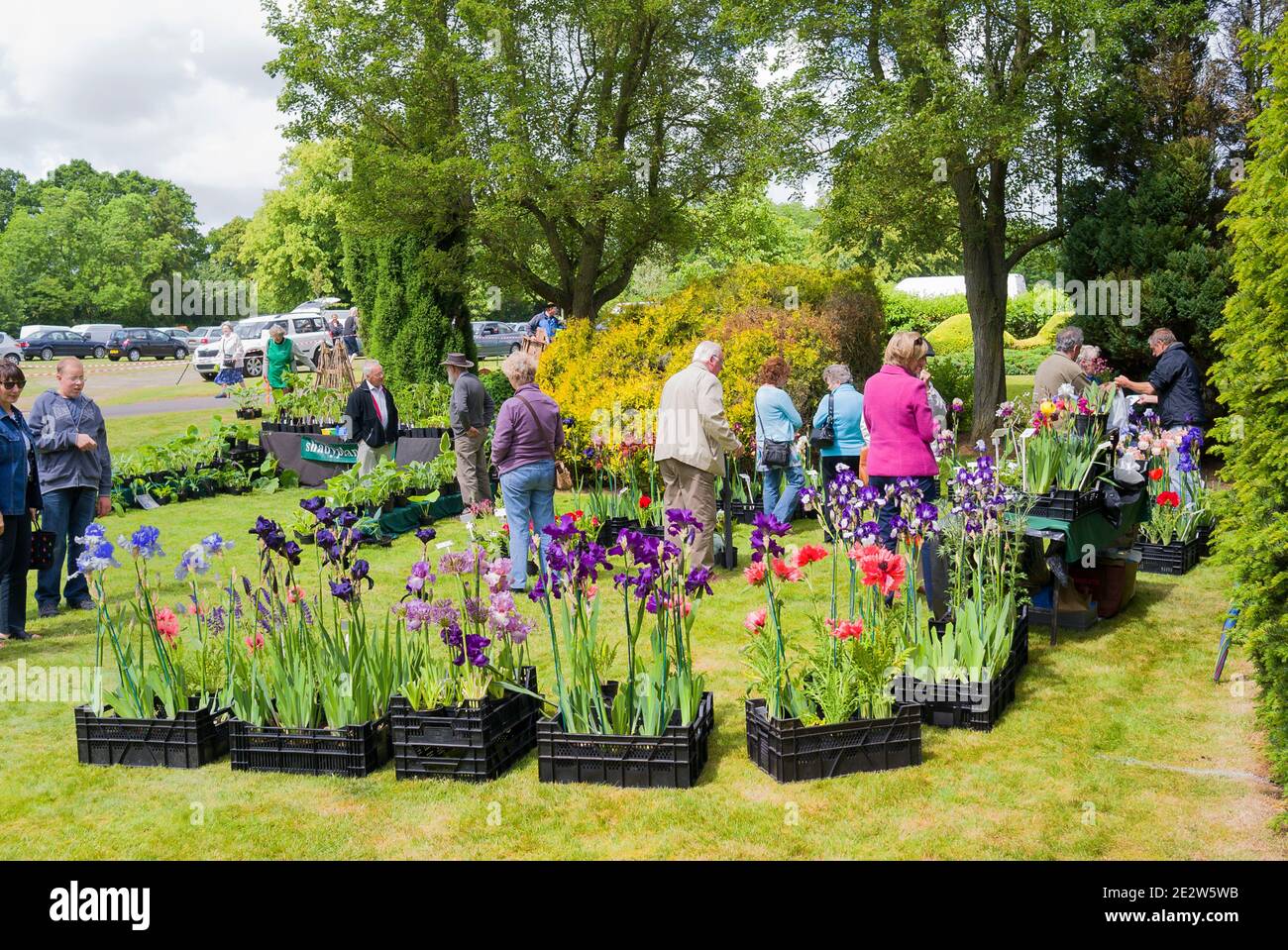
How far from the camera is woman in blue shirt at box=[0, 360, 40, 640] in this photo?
6871 mm

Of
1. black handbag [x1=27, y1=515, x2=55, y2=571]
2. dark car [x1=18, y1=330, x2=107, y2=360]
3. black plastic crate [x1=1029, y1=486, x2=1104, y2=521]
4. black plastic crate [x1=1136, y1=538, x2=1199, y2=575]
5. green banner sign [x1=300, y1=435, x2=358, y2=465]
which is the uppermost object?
dark car [x1=18, y1=330, x2=107, y2=360]

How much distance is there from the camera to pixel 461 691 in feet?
16.3

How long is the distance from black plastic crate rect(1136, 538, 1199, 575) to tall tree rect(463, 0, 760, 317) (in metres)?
9.74

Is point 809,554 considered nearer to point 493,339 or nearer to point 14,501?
point 14,501

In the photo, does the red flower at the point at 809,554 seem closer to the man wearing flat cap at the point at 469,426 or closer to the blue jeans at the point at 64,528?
the blue jeans at the point at 64,528

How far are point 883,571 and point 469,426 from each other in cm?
605

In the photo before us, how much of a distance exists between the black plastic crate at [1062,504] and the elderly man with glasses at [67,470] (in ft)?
21.1

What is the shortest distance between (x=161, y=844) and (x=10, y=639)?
3656 millimetres

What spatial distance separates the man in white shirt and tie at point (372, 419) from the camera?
11.1m

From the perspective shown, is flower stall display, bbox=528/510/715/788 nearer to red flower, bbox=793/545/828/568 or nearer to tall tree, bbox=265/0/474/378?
red flower, bbox=793/545/828/568

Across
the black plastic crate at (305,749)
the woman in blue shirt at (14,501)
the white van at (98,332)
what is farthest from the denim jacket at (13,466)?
the white van at (98,332)

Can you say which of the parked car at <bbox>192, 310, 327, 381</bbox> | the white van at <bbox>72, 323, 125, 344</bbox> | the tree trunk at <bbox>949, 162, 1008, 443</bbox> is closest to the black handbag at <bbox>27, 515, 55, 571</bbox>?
the tree trunk at <bbox>949, 162, 1008, 443</bbox>

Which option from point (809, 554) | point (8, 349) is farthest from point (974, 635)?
point (8, 349)
